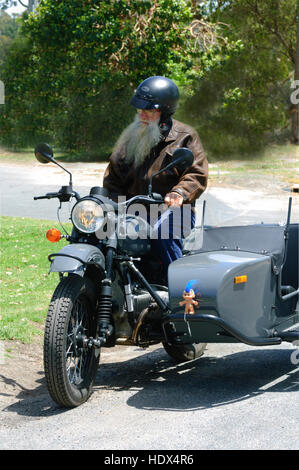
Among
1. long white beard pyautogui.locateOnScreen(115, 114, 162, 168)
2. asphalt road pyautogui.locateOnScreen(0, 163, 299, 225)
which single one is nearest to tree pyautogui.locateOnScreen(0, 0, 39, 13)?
asphalt road pyautogui.locateOnScreen(0, 163, 299, 225)

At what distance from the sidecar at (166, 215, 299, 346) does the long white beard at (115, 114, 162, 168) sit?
2.72ft

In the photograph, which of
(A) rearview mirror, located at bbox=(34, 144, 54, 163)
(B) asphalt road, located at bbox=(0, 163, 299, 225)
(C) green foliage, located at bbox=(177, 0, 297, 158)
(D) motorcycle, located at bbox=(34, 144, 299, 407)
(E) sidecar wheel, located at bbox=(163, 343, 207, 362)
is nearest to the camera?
(D) motorcycle, located at bbox=(34, 144, 299, 407)

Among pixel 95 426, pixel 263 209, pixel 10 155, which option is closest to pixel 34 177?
pixel 10 155

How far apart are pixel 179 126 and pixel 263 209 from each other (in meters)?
10.6

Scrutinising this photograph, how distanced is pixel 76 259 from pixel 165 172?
3.87 feet

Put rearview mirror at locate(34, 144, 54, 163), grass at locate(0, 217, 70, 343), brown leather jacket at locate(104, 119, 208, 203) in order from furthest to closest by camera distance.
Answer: grass at locate(0, 217, 70, 343), brown leather jacket at locate(104, 119, 208, 203), rearview mirror at locate(34, 144, 54, 163)

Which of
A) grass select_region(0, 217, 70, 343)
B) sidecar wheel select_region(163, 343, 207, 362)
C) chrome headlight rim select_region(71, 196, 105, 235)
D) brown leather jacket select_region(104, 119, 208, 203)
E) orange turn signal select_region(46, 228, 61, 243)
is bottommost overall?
grass select_region(0, 217, 70, 343)

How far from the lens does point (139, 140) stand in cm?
563

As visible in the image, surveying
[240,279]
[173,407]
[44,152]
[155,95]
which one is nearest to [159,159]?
[155,95]

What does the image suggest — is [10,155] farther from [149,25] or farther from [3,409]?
[3,409]

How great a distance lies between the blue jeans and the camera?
5.34 meters

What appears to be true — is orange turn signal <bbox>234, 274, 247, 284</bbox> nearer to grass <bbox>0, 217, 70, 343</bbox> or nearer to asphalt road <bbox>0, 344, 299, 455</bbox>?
asphalt road <bbox>0, 344, 299, 455</bbox>

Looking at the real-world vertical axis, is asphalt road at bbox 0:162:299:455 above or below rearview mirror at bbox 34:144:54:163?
below
